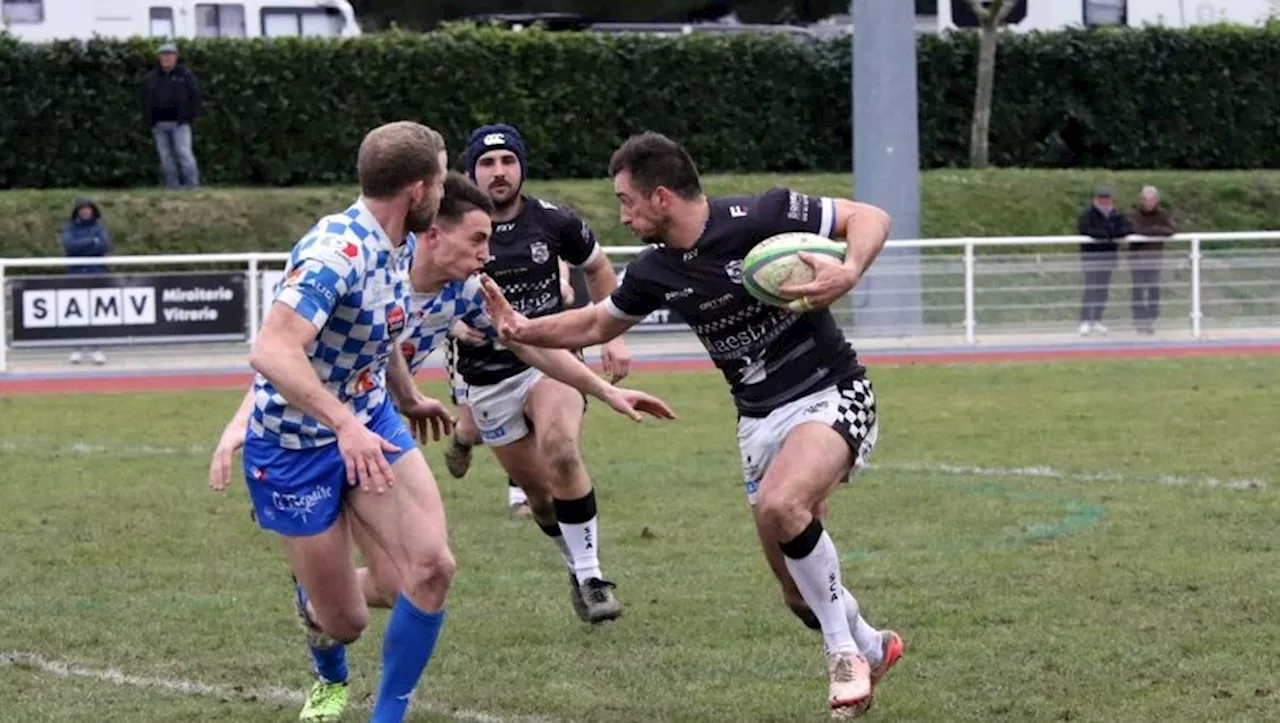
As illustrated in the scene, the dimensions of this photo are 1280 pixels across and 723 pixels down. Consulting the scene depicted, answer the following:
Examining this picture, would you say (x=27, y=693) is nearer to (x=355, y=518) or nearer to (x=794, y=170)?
(x=355, y=518)

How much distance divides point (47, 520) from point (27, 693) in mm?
4521

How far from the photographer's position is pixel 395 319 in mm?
6590

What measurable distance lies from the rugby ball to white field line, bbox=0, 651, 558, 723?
160 centimetres

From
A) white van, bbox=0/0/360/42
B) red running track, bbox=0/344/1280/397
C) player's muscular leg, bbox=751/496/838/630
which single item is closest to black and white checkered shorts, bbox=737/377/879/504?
player's muscular leg, bbox=751/496/838/630

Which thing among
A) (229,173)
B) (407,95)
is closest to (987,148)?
(407,95)

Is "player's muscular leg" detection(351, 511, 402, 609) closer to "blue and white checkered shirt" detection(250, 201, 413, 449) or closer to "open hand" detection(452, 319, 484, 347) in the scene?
"blue and white checkered shirt" detection(250, 201, 413, 449)

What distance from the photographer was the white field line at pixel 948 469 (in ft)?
39.9

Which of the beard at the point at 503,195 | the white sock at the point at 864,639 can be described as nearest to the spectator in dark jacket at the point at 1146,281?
the beard at the point at 503,195

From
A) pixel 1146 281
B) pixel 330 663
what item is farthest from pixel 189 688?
pixel 1146 281

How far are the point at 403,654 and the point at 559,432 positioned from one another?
9.92 ft

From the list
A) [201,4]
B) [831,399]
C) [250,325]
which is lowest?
[250,325]

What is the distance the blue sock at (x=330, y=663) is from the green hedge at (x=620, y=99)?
2379 cm

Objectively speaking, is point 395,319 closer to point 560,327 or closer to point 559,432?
point 560,327

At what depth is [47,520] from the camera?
38.5ft
